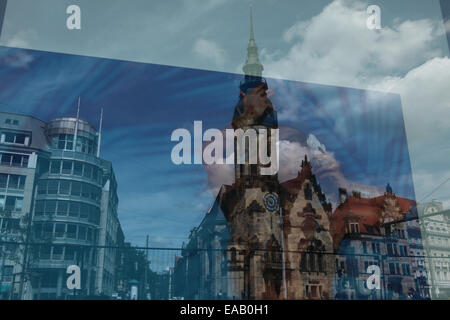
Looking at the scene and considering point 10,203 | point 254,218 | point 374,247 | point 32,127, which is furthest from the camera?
point 374,247

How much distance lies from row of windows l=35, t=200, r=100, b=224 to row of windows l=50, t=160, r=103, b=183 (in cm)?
287

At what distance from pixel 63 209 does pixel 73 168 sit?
413 cm

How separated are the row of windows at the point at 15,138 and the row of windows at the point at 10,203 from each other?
5.53m

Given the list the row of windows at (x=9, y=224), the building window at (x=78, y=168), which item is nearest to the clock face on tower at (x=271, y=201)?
the building window at (x=78, y=168)

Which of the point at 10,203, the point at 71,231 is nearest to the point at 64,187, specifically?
the point at 71,231

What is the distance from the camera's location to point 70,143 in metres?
37.7

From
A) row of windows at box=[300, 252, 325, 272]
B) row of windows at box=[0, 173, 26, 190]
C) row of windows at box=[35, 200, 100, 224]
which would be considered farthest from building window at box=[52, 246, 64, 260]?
row of windows at box=[300, 252, 325, 272]

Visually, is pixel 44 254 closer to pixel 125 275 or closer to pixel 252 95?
pixel 125 275

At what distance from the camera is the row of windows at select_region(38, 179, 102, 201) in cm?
3619

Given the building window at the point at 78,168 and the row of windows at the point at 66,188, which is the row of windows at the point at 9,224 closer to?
the row of windows at the point at 66,188

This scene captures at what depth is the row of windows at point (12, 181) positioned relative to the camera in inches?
1474

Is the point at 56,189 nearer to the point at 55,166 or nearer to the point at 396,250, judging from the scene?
the point at 55,166
